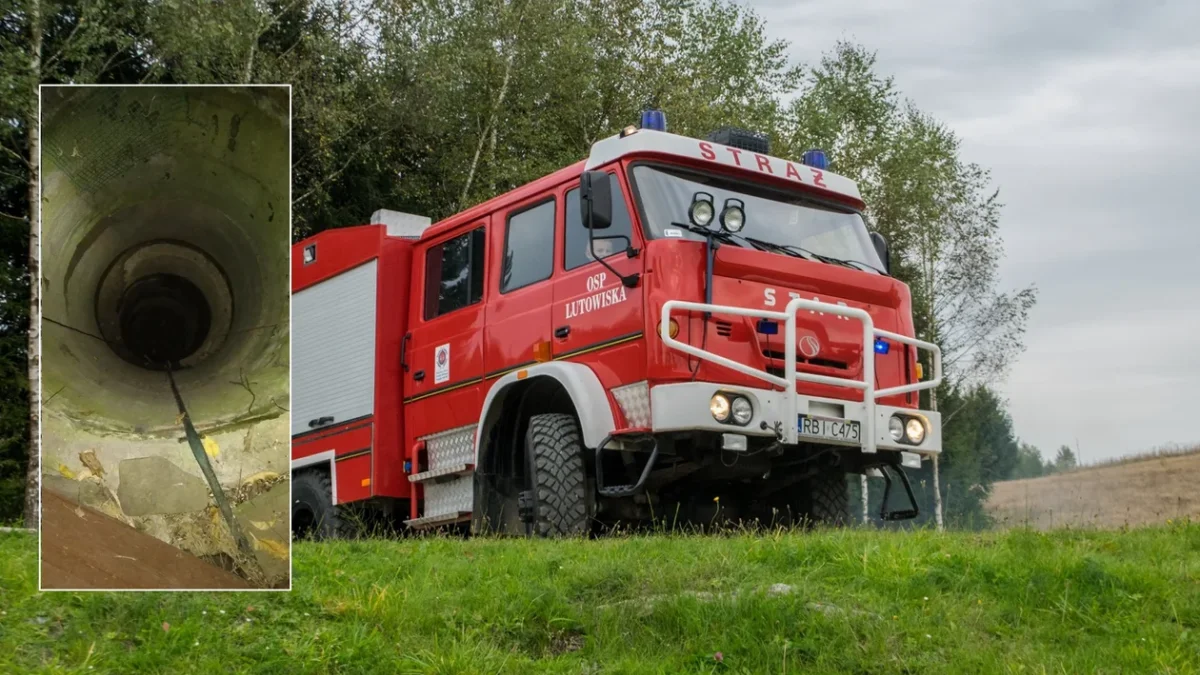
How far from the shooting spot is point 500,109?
26.1 m

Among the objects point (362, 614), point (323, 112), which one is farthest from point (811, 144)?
point (362, 614)

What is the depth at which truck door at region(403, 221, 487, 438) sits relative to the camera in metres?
10.9

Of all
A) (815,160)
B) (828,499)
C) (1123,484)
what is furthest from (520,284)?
(1123,484)

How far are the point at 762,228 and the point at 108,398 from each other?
6274 millimetres

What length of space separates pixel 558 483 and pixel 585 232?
1819mm

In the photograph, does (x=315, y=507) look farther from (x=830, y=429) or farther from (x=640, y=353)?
(x=830, y=429)

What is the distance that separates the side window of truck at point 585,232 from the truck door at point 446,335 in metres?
1.18

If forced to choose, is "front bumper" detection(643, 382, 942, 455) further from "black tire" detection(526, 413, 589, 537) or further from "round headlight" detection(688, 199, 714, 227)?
"round headlight" detection(688, 199, 714, 227)

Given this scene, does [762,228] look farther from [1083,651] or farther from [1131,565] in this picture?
[1083,651]

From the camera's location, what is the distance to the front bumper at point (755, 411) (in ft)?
28.9

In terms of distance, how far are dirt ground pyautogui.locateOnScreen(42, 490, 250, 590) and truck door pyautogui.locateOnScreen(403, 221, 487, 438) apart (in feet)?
20.2

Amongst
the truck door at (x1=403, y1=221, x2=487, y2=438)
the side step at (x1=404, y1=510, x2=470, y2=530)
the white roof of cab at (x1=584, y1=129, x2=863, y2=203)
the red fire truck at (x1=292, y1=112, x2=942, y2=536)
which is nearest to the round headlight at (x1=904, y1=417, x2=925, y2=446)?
the red fire truck at (x1=292, y1=112, x2=942, y2=536)

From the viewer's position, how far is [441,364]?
11.2 meters

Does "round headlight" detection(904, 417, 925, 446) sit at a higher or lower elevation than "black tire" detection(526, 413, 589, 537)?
higher
